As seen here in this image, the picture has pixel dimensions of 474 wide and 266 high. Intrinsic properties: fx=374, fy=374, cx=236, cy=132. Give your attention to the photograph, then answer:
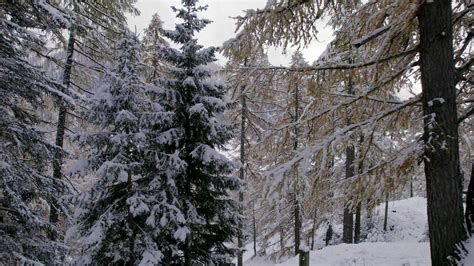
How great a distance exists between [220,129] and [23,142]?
196 inches

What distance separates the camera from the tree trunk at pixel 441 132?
13.6 ft

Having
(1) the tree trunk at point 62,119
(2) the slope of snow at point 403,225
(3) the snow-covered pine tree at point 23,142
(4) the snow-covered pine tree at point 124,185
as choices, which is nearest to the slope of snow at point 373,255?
(4) the snow-covered pine tree at point 124,185

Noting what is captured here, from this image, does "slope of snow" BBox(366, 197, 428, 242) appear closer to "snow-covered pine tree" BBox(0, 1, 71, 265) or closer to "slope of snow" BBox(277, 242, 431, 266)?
"slope of snow" BBox(277, 242, 431, 266)

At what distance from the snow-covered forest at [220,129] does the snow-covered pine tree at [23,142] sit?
0.13 ft

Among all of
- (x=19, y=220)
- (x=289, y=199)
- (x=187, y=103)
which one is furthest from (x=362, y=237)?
(x=19, y=220)

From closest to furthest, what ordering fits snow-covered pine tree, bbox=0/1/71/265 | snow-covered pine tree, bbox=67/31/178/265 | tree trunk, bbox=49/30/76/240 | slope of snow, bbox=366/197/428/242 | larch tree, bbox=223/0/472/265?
larch tree, bbox=223/0/472/265 < snow-covered pine tree, bbox=0/1/71/265 < snow-covered pine tree, bbox=67/31/178/265 < tree trunk, bbox=49/30/76/240 < slope of snow, bbox=366/197/428/242

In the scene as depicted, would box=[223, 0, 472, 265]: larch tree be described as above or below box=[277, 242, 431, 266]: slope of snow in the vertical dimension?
above

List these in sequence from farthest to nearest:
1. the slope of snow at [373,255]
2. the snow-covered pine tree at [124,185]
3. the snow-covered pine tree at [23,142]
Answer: the slope of snow at [373,255] < the snow-covered pine tree at [124,185] < the snow-covered pine tree at [23,142]

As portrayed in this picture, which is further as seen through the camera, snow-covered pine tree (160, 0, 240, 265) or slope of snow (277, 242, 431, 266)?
slope of snow (277, 242, 431, 266)

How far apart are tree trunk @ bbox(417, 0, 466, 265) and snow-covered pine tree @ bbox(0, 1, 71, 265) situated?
7.32 metres

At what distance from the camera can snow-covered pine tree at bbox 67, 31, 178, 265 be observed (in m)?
8.84

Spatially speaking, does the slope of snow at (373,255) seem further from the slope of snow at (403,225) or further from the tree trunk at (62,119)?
the slope of snow at (403,225)

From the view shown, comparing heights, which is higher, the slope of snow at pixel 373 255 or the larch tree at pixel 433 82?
the larch tree at pixel 433 82

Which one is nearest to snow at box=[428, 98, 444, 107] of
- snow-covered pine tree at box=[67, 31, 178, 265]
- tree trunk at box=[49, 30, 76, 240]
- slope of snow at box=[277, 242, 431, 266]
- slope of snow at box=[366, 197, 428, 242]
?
snow-covered pine tree at box=[67, 31, 178, 265]
